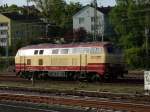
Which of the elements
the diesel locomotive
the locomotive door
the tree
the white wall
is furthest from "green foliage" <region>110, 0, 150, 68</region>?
the tree

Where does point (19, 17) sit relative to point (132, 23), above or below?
above

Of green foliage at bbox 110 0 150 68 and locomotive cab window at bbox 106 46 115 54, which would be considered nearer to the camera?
locomotive cab window at bbox 106 46 115 54

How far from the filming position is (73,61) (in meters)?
38.3

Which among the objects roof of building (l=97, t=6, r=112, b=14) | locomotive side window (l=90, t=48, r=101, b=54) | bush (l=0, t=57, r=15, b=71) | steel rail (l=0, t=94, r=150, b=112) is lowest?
steel rail (l=0, t=94, r=150, b=112)

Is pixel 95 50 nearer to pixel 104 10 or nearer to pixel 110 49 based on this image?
pixel 110 49

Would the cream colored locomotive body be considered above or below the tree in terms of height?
below

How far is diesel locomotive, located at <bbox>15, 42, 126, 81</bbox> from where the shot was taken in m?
36.4

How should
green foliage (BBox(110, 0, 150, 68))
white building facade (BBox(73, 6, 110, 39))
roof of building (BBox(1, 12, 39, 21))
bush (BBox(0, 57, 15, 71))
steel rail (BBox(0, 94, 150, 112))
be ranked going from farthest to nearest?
roof of building (BBox(1, 12, 39, 21)) → white building facade (BBox(73, 6, 110, 39)) → green foliage (BBox(110, 0, 150, 68)) → bush (BBox(0, 57, 15, 71)) → steel rail (BBox(0, 94, 150, 112))

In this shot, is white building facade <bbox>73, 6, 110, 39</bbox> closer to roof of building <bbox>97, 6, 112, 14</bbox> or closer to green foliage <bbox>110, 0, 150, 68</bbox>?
roof of building <bbox>97, 6, 112, 14</bbox>

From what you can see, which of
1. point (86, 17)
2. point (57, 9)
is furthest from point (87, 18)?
point (57, 9)

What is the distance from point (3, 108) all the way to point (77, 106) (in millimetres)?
3514

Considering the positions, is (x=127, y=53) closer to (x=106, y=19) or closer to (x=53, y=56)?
(x=53, y=56)

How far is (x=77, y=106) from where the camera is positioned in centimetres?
2364

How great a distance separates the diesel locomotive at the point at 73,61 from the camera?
3638 cm
